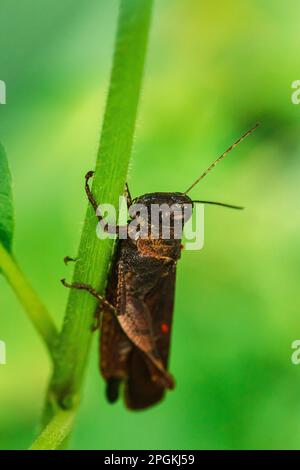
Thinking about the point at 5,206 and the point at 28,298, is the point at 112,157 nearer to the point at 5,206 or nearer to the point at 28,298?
the point at 5,206

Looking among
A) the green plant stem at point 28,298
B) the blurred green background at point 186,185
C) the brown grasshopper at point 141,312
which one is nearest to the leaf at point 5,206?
the green plant stem at point 28,298

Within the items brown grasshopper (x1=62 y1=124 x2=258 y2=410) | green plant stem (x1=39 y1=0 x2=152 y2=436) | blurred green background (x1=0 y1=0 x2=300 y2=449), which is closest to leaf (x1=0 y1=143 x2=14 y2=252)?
green plant stem (x1=39 y1=0 x2=152 y2=436)

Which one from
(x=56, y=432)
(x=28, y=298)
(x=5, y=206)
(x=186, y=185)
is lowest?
(x=56, y=432)

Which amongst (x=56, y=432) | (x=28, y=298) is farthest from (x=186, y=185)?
(x=56, y=432)

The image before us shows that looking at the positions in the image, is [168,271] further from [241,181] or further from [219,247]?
[241,181]

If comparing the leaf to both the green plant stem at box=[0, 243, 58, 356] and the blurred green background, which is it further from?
the blurred green background

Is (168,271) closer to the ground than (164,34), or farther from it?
closer to the ground

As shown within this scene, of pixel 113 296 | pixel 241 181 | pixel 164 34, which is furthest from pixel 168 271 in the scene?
pixel 164 34
